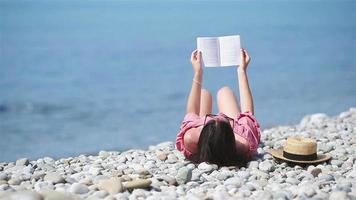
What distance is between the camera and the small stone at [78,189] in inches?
141

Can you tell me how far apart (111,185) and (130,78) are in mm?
14070

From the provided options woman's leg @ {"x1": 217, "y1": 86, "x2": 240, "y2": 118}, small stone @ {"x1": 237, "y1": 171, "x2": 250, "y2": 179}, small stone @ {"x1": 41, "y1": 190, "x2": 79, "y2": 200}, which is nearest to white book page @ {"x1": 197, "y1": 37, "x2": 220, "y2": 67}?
woman's leg @ {"x1": 217, "y1": 86, "x2": 240, "y2": 118}

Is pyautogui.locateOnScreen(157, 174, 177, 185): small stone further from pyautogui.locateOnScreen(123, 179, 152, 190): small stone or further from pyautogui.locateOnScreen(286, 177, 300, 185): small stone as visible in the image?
pyautogui.locateOnScreen(286, 177, 300, 185): small stone

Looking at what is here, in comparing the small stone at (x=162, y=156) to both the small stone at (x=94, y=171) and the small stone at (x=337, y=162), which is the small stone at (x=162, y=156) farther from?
the small stone at (x=337, y=162)

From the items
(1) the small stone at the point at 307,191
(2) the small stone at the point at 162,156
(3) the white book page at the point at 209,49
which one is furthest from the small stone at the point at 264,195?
(3) the white book page at the point at 209,49

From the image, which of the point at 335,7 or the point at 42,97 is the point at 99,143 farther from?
the point at 335,7

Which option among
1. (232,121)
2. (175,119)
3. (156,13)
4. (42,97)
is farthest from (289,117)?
(156,13)

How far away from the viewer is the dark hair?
432 centimetres

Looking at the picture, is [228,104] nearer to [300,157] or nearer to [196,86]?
[196,86]

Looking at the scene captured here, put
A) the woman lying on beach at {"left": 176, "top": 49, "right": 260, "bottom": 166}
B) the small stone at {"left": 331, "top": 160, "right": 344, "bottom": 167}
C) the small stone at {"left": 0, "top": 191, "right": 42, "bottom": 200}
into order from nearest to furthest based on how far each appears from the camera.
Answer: the small stone at {"left": 0, "top": 191, "right": 42, "bottom": 200}, the woman lying on beach at {"left": 176, "top": 49, "right": 260, "bottom": 166}, the small stone at {"left": 331, "top": 160, "right": 344, "bottom": 167}

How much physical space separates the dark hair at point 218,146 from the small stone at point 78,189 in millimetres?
1103

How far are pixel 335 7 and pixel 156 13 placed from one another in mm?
14892

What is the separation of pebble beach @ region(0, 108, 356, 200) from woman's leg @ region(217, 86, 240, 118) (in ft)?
1.31

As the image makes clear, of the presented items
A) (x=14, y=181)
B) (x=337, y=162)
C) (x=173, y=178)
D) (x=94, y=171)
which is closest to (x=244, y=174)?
(x=173, y=178)
